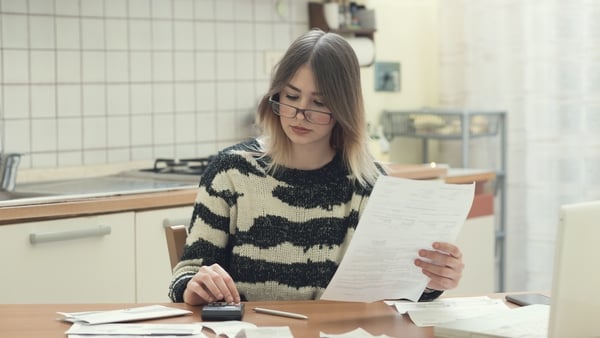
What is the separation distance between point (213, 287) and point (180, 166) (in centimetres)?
160

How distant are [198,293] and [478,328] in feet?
1.70

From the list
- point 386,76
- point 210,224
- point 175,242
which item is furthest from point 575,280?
point 386,76

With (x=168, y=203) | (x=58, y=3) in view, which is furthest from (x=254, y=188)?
(x=58, y=3)

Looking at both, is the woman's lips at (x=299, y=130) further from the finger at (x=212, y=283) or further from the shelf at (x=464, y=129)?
the shelf at (x=464, y=129)

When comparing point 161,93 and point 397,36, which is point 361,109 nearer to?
point 161,93

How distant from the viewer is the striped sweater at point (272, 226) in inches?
83.4

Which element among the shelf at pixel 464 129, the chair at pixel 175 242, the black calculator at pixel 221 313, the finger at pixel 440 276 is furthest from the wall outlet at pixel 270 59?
the black calculator at pixel 221 313

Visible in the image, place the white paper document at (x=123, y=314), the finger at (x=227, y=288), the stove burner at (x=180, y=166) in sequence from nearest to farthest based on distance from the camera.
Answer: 1. the white paper document at (x=123, y=314)
2. the finger at (x=227, y=288)
3. the stove burner at (x=180, y=166)

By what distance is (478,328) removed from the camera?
66.3 inches

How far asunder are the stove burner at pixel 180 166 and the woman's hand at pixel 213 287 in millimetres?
1436

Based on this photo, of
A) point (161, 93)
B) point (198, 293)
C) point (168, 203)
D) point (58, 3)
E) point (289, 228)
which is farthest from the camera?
point (161, 93)

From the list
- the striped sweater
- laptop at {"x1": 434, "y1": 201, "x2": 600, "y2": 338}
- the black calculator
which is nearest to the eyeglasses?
the striped sweater

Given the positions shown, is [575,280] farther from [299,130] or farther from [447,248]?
[299,130]

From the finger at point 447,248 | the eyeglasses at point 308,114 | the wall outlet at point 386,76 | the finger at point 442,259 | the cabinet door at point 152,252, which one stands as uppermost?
the wall outlet at point 386,76
